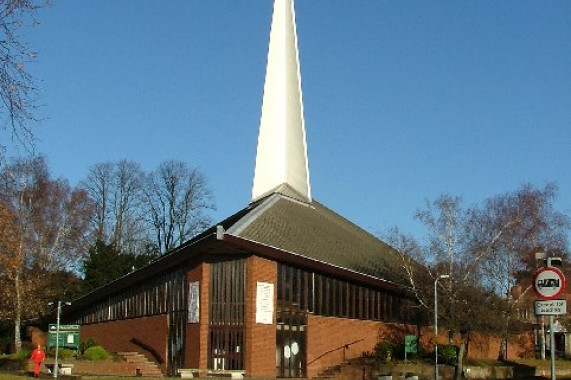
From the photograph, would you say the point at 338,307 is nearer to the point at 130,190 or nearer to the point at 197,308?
the point at 197,308

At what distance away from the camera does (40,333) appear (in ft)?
167

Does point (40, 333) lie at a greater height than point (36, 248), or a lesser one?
lesser

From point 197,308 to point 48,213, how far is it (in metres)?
20.4

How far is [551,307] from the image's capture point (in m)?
10.5

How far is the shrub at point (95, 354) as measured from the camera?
1407 inches

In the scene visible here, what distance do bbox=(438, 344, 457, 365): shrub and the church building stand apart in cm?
314

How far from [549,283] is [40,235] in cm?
4204

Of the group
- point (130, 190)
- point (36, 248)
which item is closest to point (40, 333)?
point (36, 248)

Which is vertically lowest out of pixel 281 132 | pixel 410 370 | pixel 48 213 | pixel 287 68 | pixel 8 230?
pixel 410 370

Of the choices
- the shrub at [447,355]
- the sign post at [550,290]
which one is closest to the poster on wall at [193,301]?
the shrub at [447,355]

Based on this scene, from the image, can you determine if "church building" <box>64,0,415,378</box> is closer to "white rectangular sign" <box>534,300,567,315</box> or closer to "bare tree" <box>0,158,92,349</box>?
"bare tree" <box>0,158,92,349</box>

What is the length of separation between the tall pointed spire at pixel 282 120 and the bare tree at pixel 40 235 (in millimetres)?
12670

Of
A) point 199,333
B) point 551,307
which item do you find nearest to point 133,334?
point 199,333

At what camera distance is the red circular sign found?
10.3 meters
